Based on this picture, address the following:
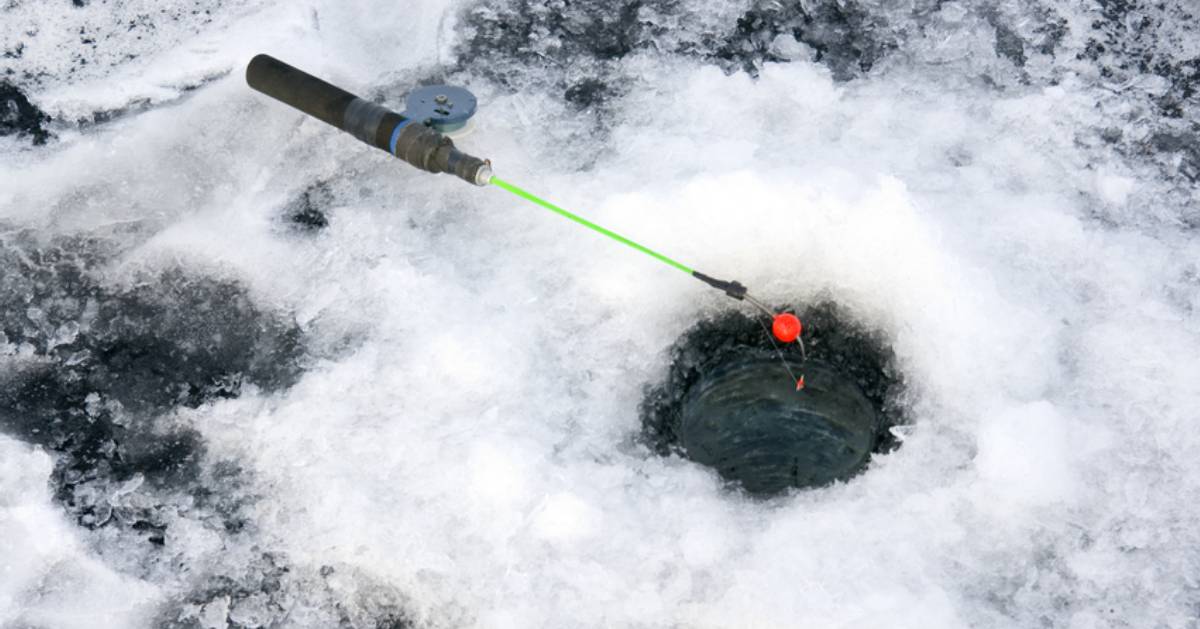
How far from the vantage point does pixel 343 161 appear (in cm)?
269

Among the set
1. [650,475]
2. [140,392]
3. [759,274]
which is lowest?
[140,392]

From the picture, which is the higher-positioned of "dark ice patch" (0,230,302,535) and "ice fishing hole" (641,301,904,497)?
"ice fishing hole" (641,301,904,497)

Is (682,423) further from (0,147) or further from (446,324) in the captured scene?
(0,147)

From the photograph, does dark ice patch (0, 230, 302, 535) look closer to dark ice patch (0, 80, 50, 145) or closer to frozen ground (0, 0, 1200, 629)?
frozen ground (0, 0, 1200, 629)

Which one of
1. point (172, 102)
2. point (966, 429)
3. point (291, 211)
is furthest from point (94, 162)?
point (966, 429)

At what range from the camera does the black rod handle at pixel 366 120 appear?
237 cm

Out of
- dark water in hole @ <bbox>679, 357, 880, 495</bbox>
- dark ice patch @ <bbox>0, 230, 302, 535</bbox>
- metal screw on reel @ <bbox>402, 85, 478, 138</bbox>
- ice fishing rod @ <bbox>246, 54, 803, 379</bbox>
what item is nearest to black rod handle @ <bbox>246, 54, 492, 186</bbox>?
ice fishing rod @ <bbox>246, 54, 803, 379</bbox>

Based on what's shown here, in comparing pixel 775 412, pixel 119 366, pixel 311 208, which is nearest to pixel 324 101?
pixel 311 208

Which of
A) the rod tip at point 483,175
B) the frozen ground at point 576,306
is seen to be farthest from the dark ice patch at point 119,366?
the rod tip at point 483,175

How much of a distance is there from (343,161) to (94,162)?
63 cm

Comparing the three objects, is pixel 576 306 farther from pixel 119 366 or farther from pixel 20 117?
pixel 20 117

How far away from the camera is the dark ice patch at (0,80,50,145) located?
107 inches

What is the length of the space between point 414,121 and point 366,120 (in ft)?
0.38

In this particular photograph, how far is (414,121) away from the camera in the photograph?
2.50 metres
